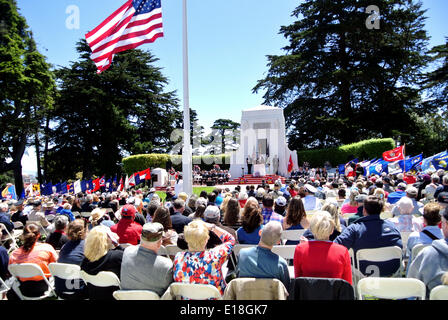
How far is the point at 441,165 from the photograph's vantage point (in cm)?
1241

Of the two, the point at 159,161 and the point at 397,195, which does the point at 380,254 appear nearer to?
the point at 397,195

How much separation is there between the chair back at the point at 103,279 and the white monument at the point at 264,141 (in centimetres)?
2359

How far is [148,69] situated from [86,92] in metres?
9.80

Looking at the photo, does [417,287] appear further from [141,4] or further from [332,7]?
[332,7]

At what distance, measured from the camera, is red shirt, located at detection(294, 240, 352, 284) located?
3.04 meters

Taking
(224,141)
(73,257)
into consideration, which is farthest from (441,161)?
(224,141)

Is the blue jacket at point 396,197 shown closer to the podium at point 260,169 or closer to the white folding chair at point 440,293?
the white folding chair at point 440,293

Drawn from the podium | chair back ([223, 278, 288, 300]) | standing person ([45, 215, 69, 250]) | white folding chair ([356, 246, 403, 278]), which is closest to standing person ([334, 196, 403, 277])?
white folding chair ([356, 246, 403, 278])

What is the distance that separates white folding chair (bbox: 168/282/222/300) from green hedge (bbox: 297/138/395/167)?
25.0 m

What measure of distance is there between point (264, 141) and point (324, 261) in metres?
25.3

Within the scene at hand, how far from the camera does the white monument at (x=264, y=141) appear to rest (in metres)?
27.3

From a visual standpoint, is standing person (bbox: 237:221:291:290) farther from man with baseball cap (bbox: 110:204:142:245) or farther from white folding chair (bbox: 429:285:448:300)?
man with baseball cap (bbox: 110:204:142:245)

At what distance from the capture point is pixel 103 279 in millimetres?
3260

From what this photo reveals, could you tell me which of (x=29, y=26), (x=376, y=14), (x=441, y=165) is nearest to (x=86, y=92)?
(x=29, y=26)
